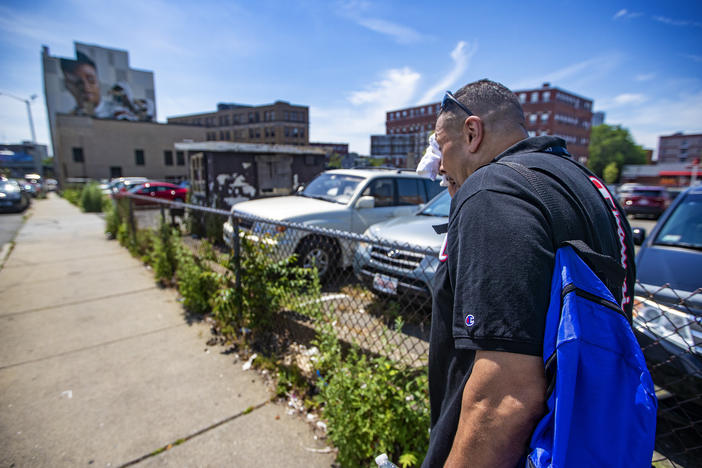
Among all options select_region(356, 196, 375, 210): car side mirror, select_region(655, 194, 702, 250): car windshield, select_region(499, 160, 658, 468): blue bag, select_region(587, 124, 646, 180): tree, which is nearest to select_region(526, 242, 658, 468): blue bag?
select_region(499, 160, 658, 468): blue bag

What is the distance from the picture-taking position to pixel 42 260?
7289 millimetres

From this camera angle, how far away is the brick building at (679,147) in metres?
99.8

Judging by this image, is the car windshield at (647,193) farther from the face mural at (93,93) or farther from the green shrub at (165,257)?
the face mural at (93,93)

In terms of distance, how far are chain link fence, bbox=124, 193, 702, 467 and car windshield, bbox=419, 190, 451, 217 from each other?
0.30 metres

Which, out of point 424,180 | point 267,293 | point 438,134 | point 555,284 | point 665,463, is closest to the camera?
point 555,284

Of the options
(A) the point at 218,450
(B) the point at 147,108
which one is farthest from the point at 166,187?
(B) the point at 147,108

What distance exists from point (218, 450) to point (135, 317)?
2.83m

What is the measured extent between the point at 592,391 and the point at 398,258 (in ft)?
10.4

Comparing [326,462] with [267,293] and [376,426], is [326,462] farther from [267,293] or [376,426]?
[267,293]

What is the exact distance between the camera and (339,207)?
5.68m

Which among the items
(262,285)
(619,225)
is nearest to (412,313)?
(262,285)

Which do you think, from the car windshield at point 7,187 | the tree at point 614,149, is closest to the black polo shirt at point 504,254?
the car windshield at point 7,187

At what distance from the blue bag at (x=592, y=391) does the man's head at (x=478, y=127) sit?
1.85 ft

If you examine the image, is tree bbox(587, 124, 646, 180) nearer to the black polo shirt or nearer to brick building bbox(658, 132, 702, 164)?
brick building bbox(658, 132, 702, 164)
